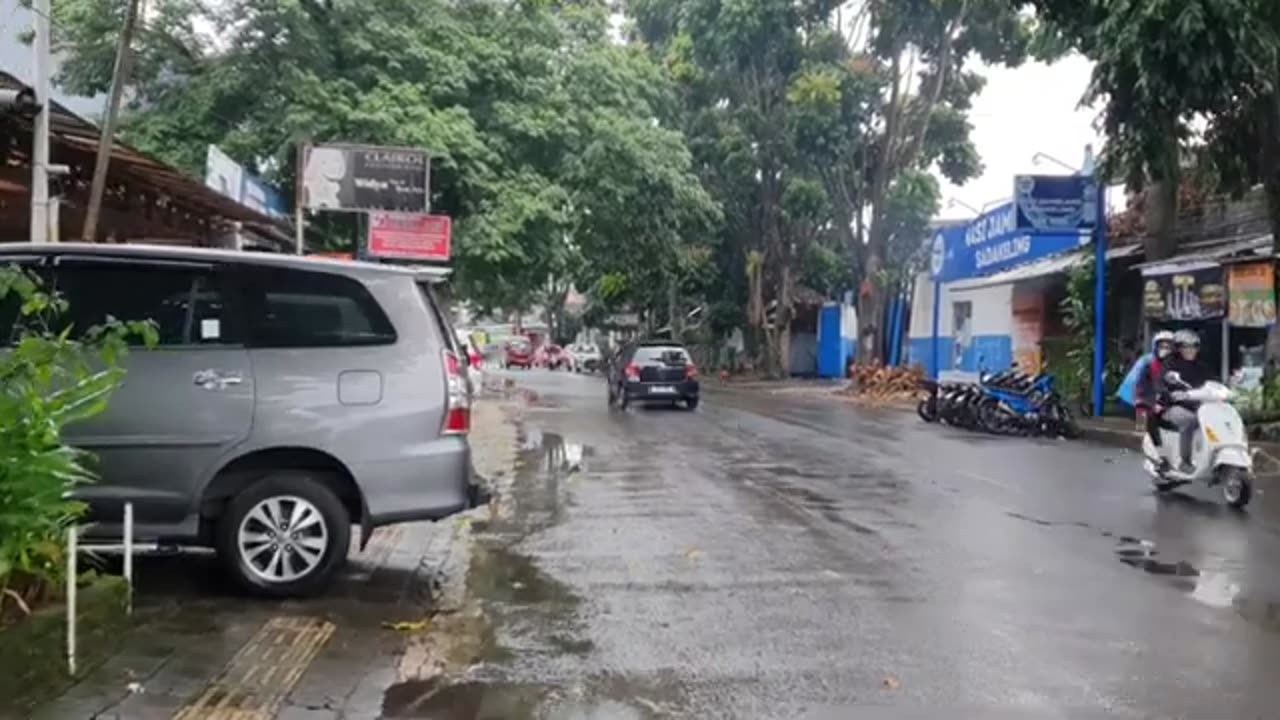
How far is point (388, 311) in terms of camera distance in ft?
26.3

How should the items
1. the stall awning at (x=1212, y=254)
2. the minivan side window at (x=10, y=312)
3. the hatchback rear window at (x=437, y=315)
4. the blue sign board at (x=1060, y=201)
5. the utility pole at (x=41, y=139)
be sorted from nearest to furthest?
the minivan side window at (x=10, y=312) < the hatchback rear window at (x=437, y=315) < the utility pole at (x=41, y=139) < the stall awning at (x=1212, y=254) < the blue sign board at (x=1060, y=201)

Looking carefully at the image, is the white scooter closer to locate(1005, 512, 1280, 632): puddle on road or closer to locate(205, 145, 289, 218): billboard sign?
locate(1005, 512, 1280, 632): puddle on road

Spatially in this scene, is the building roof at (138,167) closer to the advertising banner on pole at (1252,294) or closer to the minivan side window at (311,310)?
the minivan side window at (311,310)

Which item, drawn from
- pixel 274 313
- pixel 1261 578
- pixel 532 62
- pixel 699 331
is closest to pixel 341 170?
pixel 532 62

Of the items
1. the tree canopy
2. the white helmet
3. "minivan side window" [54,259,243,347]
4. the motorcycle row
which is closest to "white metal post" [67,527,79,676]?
"minivan side window" [54,259,243,347]

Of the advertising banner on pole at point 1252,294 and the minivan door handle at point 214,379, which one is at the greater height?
the advertising banner on pole at point 1252,294

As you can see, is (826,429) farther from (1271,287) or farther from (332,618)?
(332,618)

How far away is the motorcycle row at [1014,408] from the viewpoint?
23.3m

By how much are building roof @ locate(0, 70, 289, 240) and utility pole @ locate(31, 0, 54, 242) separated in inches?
6.2

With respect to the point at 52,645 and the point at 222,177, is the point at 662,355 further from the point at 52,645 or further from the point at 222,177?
the point at 52,645

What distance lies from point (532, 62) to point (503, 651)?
19.9 m

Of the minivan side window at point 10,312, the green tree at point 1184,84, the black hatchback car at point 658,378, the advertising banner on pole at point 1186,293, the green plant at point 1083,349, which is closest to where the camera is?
the minivan side window at point 10,312

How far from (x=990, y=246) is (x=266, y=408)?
26.8 metres

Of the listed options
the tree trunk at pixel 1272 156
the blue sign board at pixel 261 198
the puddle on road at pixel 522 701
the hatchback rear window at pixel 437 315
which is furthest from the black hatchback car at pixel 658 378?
the puddle on road at pixel 522 701
